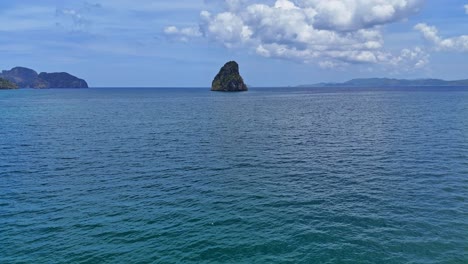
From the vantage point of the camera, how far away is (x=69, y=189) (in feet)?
128

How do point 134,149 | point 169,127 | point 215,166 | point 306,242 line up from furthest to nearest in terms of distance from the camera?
point 169,127
point 134,149
point 215,166
point 306,242

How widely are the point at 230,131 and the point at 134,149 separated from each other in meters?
28.7

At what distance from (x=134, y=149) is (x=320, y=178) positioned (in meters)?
35.2

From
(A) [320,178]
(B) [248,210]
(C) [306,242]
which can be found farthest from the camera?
(A) [320,178]

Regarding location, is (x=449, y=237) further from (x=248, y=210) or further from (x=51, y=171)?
(x=51, y=171)

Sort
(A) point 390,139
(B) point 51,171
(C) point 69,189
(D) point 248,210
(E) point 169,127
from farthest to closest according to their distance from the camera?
(E) point 169,127, (A) point 390,139, (B) point 51,171, (C) point 69,189, (D) point 248,210

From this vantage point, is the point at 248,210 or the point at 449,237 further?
the point at 248,210

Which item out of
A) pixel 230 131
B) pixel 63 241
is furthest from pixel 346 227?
pixel 230 131

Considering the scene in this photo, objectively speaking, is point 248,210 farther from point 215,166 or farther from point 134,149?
point 134,149

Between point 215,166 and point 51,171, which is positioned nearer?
point 51,171

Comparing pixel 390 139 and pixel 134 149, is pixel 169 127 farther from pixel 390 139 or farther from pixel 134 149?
pixel 390 139

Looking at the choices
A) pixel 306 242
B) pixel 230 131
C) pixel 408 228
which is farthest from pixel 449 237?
pixel 230 131

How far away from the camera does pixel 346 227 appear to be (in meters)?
29.2

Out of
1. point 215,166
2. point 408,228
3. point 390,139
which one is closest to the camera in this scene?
point 408,228
